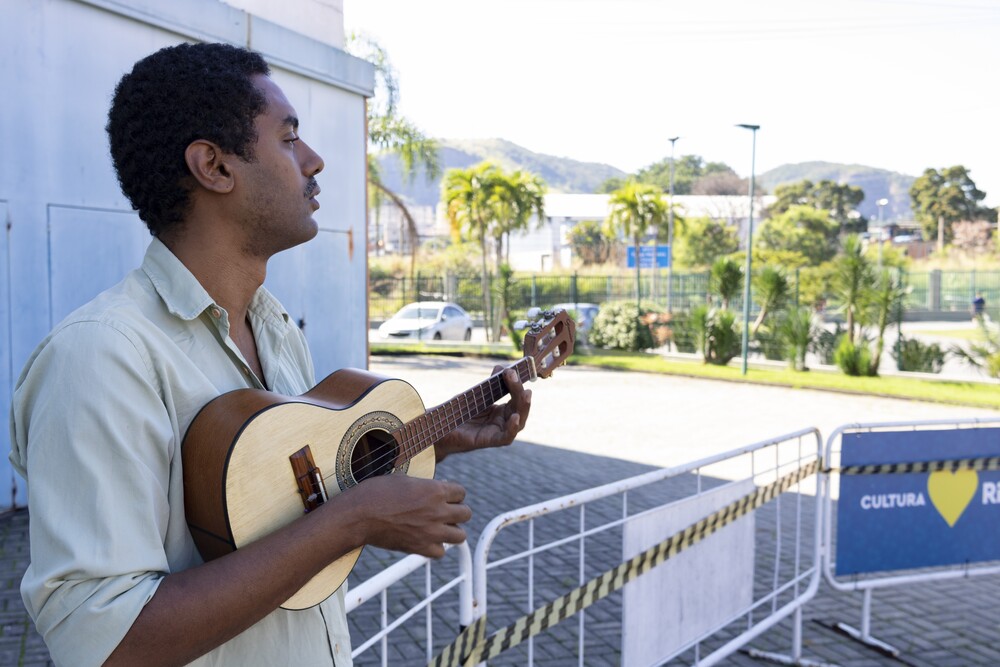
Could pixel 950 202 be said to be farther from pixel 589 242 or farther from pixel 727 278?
pixel 727 278

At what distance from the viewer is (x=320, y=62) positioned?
31.5 feet

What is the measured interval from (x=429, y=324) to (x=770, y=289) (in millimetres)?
11231

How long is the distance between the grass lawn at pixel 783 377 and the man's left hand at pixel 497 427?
14.8 m

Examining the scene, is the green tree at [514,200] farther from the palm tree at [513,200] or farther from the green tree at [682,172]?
the green tree at [682,172]

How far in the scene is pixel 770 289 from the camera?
69.6 ft

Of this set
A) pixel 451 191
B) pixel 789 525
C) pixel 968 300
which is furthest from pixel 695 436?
pixel 968 300

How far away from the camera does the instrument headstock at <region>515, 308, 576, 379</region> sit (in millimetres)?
2865

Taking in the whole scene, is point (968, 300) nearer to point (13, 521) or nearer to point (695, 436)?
point (695, 436)

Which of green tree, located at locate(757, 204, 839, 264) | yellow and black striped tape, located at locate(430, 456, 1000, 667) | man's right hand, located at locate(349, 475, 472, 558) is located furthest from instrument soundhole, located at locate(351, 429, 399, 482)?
green tree, located at locate(757, 204, 839, 264)

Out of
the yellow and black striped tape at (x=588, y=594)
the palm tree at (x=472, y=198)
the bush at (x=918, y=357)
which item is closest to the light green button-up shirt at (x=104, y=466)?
the yellow and black striped tape at (x=588, y=594)

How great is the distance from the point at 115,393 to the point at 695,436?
1131 centimetres

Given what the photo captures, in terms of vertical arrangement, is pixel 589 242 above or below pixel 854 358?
above

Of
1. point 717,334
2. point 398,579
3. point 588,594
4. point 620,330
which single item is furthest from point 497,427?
point 620,330

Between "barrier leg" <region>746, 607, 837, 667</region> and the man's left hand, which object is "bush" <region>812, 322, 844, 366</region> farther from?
the man's left hand
